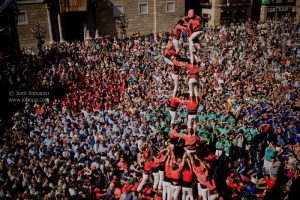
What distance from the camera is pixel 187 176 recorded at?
10.9 meters

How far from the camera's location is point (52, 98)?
1994 cm

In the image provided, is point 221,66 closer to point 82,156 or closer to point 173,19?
point 82,156

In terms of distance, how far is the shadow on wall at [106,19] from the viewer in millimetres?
34344

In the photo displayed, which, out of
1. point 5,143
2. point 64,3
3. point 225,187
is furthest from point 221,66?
point 64,3

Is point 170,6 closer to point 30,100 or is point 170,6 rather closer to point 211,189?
point 30,100

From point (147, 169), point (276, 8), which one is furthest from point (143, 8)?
point (147, 169)

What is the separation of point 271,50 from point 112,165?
1904 centimetres

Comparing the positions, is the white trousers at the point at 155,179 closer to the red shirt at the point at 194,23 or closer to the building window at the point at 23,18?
the red shirt at the point at 194,23

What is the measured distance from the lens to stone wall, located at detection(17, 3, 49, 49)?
31.6m

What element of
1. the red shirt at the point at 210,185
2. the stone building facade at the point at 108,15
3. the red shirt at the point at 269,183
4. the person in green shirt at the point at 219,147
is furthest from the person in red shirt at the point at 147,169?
the stone building facade at the point at 108,15

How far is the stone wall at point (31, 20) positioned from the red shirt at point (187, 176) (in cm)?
2700

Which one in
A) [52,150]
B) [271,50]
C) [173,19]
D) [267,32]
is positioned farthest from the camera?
[173,19]

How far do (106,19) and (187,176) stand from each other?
27.5 m

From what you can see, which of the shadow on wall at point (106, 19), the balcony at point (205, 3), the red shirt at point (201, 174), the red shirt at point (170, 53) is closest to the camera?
the red shirt at point (201, 174)
